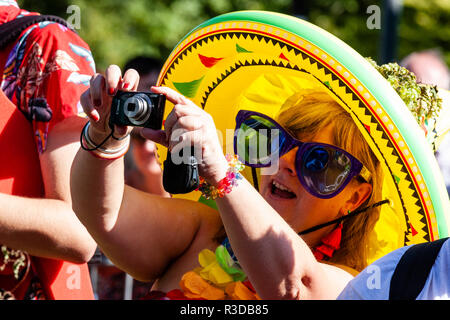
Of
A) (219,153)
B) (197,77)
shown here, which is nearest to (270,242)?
(219,153)

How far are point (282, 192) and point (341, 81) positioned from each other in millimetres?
482

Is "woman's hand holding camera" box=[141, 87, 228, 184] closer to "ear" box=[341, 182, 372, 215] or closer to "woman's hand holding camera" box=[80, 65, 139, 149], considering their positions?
"woman's hand holding camera" box=[80, 65, 139, 149]

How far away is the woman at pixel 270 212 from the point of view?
5.28 ft

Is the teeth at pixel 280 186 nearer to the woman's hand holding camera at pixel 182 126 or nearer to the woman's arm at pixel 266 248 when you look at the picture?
the woman's arm at pixel 266 248

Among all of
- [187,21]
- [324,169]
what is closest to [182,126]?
[324,169]

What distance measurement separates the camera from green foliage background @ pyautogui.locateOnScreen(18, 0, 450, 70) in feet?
33.9

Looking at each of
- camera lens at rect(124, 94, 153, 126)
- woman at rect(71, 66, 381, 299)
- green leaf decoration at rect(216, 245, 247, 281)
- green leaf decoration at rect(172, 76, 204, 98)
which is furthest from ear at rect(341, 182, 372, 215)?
camera lens at rect(124, 94, 153, 126)

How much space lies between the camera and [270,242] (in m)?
1.55

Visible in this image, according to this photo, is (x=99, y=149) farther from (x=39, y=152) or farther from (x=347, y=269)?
(x=347, y=269)

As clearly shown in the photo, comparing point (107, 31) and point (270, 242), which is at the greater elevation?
point (107, 31)

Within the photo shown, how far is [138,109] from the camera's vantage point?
5.04 ft
